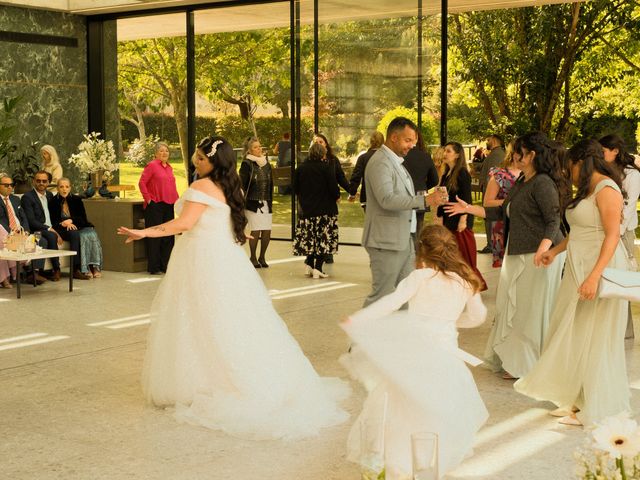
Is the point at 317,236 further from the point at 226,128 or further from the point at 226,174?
the point at 226,174

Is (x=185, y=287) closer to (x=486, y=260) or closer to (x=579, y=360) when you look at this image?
(x=579, y=360)

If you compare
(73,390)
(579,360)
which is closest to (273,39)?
(73,390)

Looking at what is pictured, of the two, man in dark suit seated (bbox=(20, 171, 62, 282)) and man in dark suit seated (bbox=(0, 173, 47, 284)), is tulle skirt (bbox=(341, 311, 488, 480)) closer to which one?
man in dark suit seated (bbox=(0, 173, 47, 284))

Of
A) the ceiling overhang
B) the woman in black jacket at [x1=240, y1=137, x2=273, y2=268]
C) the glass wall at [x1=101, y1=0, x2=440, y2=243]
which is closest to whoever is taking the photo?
the woman in black jacket at [x1=240, y1=137, x2=273, y2=268]

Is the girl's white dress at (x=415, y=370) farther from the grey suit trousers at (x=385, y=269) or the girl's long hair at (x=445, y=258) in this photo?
the grey suit trousers at (x=385, y=269)

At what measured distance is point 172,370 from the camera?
6055 millimetres

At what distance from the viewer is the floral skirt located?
1188 cm

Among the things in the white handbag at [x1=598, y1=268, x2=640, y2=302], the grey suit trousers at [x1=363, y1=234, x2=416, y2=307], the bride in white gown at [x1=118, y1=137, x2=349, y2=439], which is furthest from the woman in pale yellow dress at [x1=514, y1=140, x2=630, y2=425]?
the grey suit trousers at [x1=363, y1=234, x2=416, y2=307]

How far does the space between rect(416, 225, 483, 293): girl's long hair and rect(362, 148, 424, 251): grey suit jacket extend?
2.20 meters

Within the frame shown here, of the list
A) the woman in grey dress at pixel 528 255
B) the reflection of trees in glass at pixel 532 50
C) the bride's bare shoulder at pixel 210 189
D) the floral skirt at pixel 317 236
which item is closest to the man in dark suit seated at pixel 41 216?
the floral skirt at pixel 317 236

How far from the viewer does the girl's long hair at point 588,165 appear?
18.4 feet

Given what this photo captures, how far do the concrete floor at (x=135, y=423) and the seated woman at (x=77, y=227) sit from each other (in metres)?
2.34

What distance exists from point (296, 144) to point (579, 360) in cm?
1004

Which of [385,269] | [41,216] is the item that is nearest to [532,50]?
[41,216]
